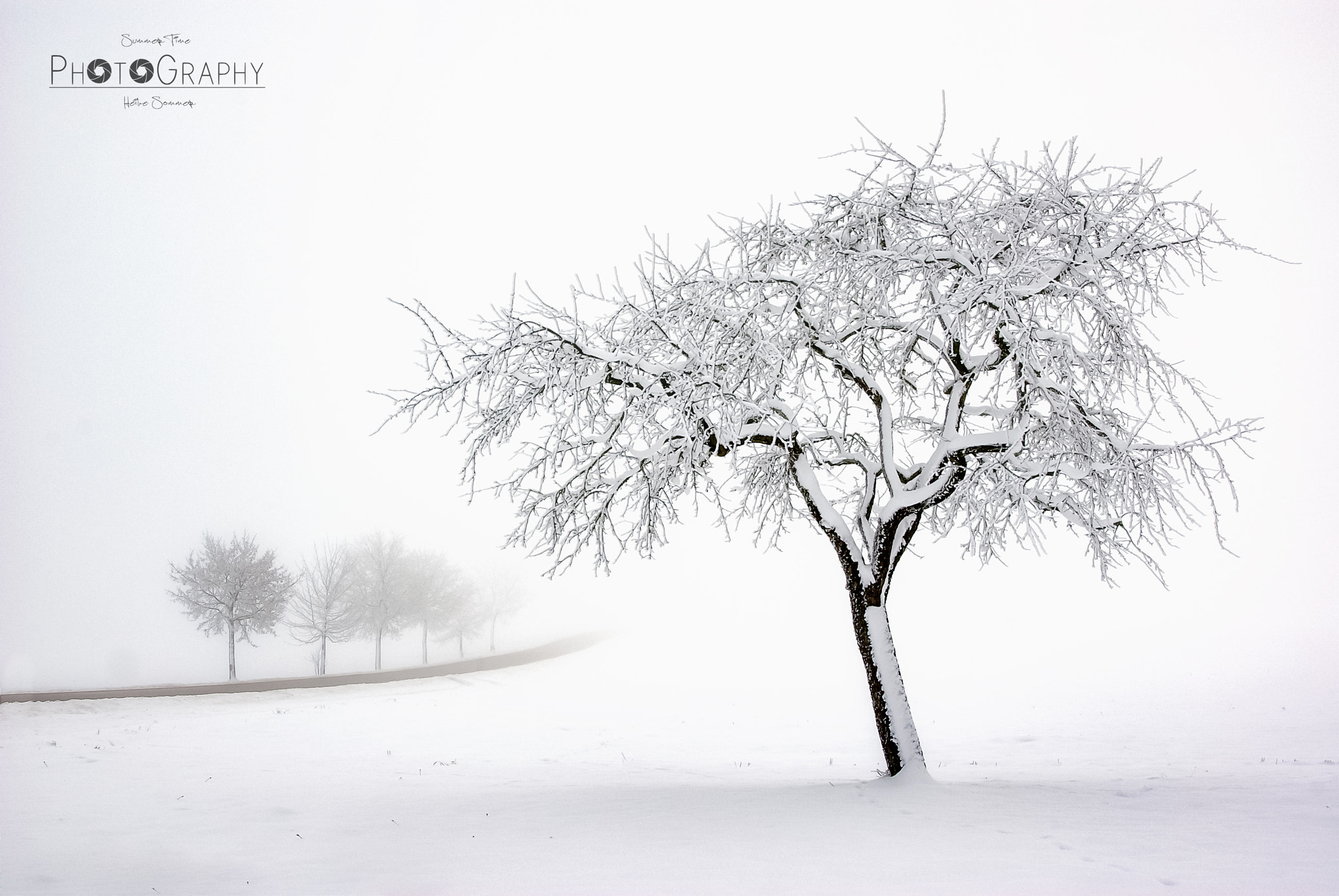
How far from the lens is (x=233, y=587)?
33.9m

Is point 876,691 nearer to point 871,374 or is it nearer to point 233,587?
point 871,374

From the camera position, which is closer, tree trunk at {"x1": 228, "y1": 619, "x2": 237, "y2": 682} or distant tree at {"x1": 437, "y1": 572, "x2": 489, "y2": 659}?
tree trunk at {"x1": 228, "y1": 619, "x2": 237, "y2": 682}

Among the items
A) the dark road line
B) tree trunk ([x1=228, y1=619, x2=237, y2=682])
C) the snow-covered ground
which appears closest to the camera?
the snow-covered ground

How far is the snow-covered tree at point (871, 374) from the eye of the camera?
855 cm

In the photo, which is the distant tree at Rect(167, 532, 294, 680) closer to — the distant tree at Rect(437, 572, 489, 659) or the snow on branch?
the distant tree at Rect(437, 572, 489, 659)

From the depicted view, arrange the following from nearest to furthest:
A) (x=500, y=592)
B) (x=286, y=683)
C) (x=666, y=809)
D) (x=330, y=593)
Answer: (x=666, y=809) < (x=286, y=683) < (x=330, y=593) < (x=500, y=592)

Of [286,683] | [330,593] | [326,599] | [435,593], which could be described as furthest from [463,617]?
[286,683]

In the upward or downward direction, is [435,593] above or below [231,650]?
above

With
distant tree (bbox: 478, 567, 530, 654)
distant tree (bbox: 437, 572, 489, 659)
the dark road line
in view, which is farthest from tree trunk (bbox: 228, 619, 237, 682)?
distant tree (bbox: 478, 567, 530, 654)

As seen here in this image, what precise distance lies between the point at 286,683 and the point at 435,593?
59.8 feet

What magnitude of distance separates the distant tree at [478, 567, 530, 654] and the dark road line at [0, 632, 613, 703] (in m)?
16.4

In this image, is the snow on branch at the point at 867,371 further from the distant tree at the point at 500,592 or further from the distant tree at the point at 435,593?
the distant tree at the point at 500,592

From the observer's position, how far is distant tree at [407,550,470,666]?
43.7 meters

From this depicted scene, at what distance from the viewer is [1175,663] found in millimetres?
24875
